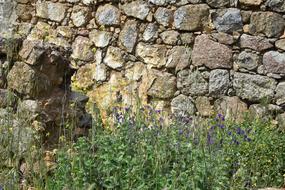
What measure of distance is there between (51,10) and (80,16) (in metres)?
0.49

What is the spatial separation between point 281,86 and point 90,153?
2706 mm

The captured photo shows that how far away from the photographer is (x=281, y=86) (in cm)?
587

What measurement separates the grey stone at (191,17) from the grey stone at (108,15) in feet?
2.73

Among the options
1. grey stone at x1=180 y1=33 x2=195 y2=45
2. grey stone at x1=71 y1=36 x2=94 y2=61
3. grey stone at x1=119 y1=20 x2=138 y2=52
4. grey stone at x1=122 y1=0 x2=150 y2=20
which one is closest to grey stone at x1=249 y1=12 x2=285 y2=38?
grey stone at x1=180 y1=33 x2=195 y2=45

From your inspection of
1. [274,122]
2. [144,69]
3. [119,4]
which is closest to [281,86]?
[274,122]

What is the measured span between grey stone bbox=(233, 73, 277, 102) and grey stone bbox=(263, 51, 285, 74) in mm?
102

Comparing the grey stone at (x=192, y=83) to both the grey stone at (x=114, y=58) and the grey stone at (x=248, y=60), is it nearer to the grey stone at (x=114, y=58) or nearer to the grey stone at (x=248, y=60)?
the grey stone at (x=248, y=60)

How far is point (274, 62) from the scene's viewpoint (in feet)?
19.4

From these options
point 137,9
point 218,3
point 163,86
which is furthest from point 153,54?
point 218,3

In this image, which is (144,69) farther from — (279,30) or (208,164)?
(208,164)

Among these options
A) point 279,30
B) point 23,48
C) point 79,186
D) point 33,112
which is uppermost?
point 279,30

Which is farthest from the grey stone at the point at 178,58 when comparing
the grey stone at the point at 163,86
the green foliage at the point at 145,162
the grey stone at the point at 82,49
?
the green foliage at the point at 145,162

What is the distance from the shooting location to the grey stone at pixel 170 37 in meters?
6.51

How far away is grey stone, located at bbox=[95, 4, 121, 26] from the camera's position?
7.02 m
